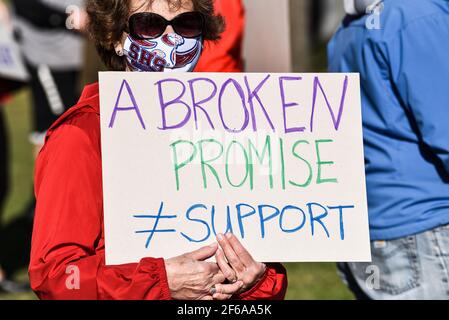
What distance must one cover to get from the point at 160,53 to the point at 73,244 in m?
0.64

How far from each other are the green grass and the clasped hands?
3.36 meters

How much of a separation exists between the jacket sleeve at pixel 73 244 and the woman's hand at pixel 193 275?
27 millimetres

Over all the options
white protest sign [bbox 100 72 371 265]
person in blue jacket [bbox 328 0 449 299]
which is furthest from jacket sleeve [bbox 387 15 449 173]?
white protest sign [bbox 100 72 371 265]

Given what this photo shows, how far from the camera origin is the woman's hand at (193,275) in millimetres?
2832

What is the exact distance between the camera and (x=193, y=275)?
284cm

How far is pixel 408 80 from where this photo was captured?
3.56 meters

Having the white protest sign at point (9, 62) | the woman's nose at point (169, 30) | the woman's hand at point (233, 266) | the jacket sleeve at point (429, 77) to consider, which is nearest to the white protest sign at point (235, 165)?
the woman's hand at point (233, 266)

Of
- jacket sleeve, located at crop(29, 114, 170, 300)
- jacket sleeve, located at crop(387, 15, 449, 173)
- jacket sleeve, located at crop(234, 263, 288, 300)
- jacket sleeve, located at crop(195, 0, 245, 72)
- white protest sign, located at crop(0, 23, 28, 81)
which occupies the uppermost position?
white protest sign, located at crop(0, 23, 28, 81)

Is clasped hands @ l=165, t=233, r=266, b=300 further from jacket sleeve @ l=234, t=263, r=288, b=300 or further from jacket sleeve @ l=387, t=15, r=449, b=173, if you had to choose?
jacket sleeve @ l=387, t=15, r=449, b=173

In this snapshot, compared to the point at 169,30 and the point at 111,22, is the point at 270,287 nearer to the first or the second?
the point at 169,30

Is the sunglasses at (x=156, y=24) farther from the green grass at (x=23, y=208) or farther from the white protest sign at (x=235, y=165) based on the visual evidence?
the green grass at (x=23, y=208)

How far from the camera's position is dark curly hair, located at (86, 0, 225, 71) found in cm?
308

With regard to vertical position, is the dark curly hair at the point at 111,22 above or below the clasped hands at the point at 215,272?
above

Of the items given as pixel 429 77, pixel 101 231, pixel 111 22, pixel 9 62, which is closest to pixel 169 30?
pixel 111 22
